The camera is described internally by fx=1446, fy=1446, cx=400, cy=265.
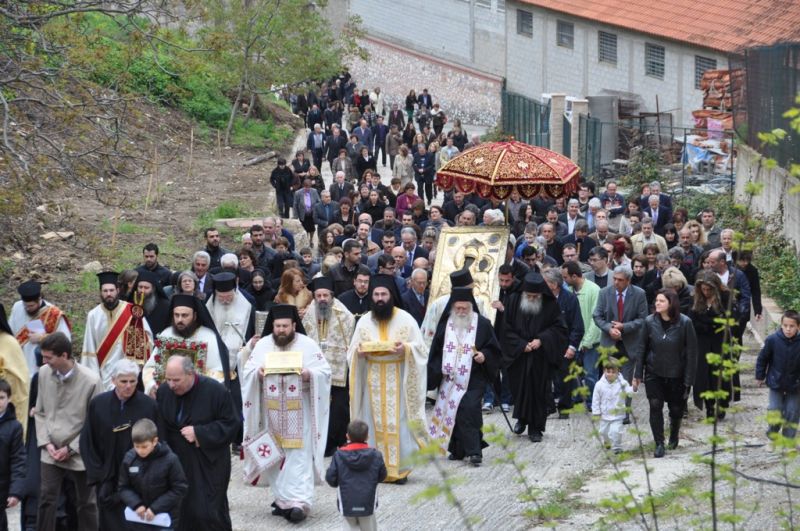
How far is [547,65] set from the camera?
43281 mm

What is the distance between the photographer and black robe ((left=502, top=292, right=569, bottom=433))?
13992mm

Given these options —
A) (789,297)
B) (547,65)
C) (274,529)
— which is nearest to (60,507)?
(274,529)

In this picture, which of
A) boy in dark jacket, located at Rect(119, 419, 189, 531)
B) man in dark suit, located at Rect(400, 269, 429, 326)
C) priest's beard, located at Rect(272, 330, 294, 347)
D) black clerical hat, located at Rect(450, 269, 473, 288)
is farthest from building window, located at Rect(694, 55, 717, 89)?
boy in dark jacket, located at Rect(119, 419, 189, 531)

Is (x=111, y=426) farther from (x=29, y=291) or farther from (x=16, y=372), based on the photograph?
(x=29, y=291)

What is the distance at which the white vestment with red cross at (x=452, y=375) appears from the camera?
13250 mm

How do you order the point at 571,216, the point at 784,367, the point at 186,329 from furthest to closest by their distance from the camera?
1. the point at 571,216
2. the point at 784,367
3. the point at 186,329

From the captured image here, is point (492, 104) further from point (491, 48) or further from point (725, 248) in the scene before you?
point (725, 248)

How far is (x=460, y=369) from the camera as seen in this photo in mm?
13273

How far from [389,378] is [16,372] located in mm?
3489

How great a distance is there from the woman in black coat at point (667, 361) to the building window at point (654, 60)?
81.2ft

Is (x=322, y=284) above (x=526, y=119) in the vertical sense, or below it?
below

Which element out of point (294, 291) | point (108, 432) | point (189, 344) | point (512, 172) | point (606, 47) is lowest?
point (108, 432)

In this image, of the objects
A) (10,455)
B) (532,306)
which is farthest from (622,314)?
(10,455)

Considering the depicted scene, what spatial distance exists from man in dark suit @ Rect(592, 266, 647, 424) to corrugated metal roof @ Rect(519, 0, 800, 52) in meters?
18.9
